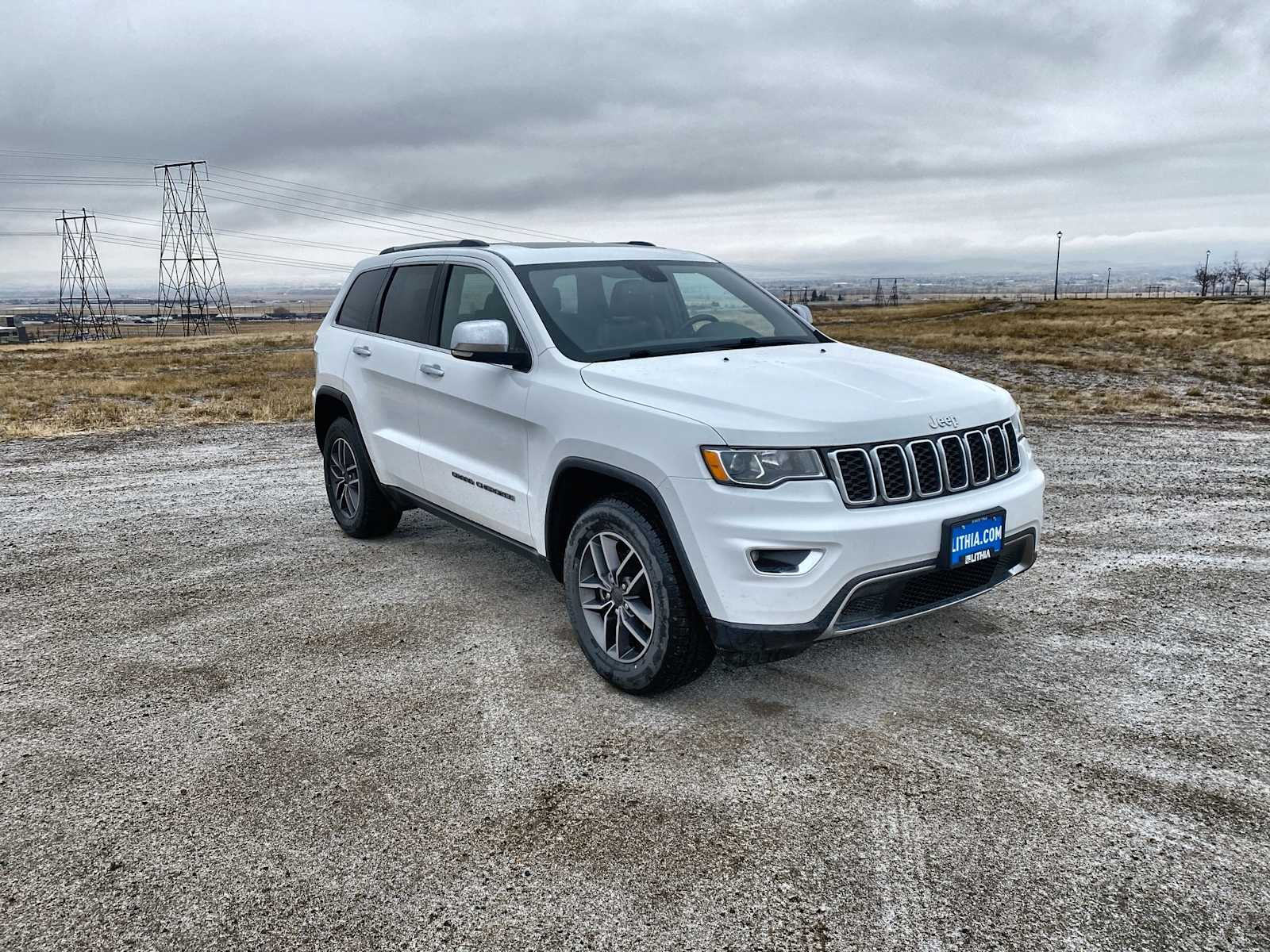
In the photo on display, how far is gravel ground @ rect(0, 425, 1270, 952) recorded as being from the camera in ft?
8.84

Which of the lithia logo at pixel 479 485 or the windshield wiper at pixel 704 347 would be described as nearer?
the windshield wiper at pixel 704 347

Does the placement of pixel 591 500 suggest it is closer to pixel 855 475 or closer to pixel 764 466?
pixel 764 466

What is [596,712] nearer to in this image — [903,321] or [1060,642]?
[1060,642]

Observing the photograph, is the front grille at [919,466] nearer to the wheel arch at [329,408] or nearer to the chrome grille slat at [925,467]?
the chrome grille slat at [925,467]

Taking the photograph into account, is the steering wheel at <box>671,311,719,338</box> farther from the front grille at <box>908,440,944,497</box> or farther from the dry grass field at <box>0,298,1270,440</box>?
the dry grass field at <box>0,298,1270,440</box>

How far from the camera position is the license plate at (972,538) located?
362 centimetres

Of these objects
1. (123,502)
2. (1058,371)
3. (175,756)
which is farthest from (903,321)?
(175,756)

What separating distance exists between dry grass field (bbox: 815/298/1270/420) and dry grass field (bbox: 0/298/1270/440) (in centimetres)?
5

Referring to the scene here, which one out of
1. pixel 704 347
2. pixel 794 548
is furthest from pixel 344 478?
pixel 794 548

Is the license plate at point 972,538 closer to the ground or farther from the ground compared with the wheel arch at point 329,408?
closer to the ground

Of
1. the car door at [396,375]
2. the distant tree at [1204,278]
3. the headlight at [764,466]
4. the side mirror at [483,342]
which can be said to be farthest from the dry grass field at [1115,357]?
the distant tree at [1204,278]

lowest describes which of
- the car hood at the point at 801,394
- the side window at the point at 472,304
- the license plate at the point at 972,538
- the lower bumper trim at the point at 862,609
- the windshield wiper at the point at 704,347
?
the lower bumper trim at the point at 862,609

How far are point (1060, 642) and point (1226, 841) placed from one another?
170 centimetres

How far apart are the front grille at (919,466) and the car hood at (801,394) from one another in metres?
0.05
